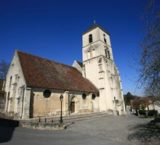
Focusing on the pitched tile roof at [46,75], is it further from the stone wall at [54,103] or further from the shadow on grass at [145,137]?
the shadow on grass at [145,137]

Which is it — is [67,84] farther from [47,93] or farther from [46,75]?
[47,93]

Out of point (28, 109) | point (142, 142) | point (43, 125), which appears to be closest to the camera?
point (142, 142)

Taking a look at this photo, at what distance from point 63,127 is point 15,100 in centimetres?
1073

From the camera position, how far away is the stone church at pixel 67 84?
19969 mm

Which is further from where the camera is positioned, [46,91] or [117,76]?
[117,76]

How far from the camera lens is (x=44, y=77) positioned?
22.6 m

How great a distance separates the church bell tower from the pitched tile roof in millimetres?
2691

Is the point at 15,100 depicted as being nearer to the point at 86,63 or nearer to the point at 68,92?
the point at 68,92

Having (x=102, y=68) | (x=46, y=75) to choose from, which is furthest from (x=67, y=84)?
(x=102, y=68)

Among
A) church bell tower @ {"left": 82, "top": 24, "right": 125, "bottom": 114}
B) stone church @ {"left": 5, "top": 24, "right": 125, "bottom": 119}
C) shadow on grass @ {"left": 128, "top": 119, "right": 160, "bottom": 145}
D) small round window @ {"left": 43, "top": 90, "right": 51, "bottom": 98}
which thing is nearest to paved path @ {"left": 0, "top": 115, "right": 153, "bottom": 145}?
shadow on grass @ {"left": 128, "top": 119, "right": 160, "bottom": 145}

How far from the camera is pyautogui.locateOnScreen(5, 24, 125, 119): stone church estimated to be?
1997cm

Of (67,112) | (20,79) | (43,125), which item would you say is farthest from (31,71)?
(43,125)

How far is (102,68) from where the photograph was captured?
31.7 metres

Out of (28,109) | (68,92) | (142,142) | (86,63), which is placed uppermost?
(86,63)
